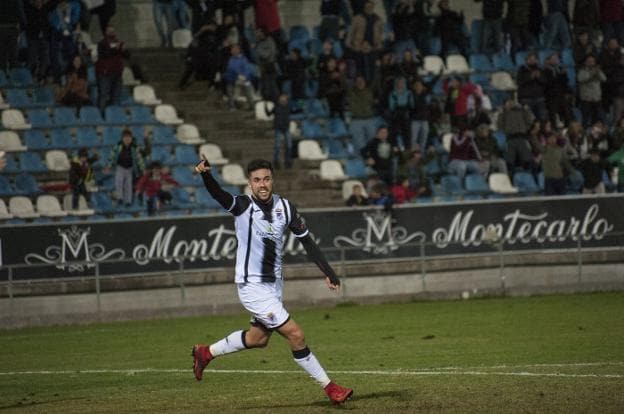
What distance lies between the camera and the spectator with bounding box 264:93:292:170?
29875mm

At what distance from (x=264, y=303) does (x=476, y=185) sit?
1804 cm

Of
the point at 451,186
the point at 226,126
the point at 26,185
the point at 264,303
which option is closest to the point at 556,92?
the point at 451,186

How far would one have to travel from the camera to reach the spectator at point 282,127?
2988cm

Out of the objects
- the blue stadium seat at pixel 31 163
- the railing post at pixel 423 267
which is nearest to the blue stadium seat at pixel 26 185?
the blue stadium seat at pixel 31 163

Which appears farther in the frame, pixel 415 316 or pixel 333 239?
pixel 333 239

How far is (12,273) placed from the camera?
2480cm

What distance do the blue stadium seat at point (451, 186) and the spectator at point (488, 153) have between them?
0.67 m

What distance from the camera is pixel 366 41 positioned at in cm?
3222

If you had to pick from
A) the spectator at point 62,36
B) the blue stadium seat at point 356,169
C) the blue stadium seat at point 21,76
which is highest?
the spectator at point 62,36

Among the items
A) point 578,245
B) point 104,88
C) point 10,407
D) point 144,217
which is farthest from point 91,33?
point 10,407

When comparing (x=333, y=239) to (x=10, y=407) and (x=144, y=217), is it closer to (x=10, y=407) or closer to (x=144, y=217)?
(x=144, y=217)

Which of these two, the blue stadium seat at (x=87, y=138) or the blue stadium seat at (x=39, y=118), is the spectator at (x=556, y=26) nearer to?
the blue stadium seat at (x=87, y=138)

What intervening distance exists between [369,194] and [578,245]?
4.60 metres

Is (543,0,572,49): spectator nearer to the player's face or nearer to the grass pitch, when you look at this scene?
the grass pitch
